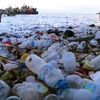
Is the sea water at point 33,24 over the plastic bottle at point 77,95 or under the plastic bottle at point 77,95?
under

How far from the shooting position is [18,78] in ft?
10.7

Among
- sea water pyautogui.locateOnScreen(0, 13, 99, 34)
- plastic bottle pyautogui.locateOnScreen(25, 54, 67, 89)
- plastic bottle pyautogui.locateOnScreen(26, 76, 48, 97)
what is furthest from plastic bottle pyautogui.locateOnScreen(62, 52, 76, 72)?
sea water pyautogui.locateOnScreen(0, 13, 99, 34)

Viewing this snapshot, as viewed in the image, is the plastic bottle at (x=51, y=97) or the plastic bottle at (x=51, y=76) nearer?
the plastic bottle at (x=51, y=97)

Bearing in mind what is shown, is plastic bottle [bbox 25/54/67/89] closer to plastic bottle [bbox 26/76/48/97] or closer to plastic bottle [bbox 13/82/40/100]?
plastic bottle [bbox 26/76/48/97]

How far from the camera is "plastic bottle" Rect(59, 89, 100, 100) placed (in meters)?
2.64

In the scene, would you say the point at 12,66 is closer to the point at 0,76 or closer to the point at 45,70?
the point at 0,76

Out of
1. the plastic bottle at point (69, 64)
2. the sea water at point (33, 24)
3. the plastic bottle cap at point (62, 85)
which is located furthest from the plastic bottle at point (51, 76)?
the sea water at point (33, 24)

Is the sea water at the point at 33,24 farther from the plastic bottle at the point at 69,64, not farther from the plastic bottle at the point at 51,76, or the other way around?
the plastic bottle at the point at 51,76

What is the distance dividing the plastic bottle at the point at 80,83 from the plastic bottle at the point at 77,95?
13cm

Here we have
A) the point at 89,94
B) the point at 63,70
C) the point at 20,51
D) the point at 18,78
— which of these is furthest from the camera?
the point at 20,51

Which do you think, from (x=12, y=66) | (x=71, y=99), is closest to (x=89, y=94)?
(x=71, y=99)

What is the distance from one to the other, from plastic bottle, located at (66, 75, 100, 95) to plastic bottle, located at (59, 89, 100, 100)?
13cm

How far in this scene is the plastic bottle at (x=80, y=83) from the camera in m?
2.85

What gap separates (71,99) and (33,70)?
0.80 metres
